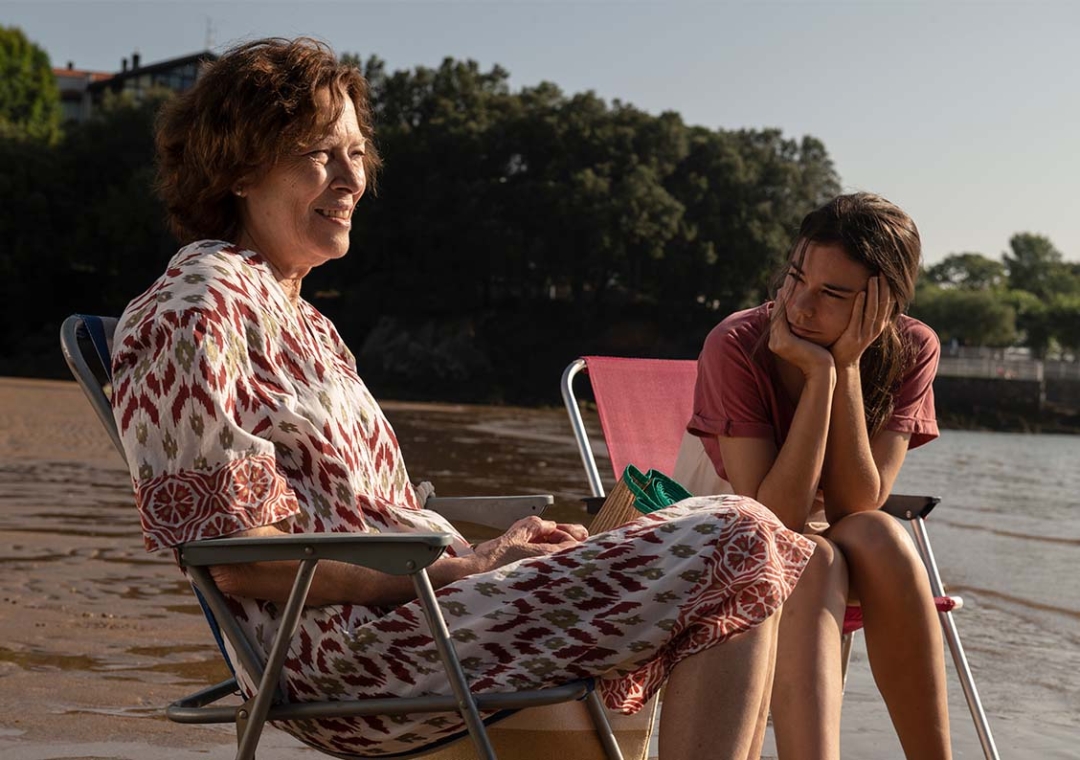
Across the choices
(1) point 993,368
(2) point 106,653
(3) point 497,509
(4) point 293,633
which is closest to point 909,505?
(3) point 497,509

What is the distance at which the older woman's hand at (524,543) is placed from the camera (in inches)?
81.7

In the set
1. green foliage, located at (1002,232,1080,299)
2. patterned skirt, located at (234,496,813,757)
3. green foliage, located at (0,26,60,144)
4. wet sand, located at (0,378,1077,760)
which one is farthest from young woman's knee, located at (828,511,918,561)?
green foliage, located at (1002,232,1080,299)

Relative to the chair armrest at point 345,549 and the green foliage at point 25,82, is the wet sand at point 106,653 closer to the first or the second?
the chair armrest at point 345,549

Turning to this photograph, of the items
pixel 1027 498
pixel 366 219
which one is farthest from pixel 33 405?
pixel 366 219

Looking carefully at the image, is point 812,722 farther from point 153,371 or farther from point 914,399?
point 153,371

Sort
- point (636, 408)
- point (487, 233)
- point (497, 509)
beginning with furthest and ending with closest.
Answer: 1. point (487, 233)
2. point (636, 408)
3. point (497, 509)

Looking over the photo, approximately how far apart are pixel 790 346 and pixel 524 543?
1.02 meters

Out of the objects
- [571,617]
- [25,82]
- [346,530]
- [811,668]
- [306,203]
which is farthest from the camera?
[25,82]

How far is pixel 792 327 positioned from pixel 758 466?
1.06 ft

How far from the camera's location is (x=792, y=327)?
2.95 m

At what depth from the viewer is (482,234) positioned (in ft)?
167

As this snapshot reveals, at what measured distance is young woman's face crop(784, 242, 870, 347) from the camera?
2.92 metres

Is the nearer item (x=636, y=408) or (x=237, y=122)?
(x=237, y=122)

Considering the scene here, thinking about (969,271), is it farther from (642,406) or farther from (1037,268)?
(642,406)
